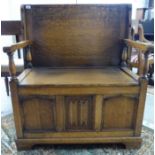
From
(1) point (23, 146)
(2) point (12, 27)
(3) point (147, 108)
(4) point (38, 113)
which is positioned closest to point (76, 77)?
(4) point (38, 113)

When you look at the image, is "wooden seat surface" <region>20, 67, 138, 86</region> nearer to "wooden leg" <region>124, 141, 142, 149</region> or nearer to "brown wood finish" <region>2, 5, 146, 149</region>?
"brown wood finish" <region>2, 5, 146, 149</region>

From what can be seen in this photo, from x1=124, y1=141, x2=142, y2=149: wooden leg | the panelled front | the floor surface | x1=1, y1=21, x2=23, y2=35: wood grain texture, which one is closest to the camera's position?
the panelled front

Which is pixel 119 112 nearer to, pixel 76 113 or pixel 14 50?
pixel 76 113

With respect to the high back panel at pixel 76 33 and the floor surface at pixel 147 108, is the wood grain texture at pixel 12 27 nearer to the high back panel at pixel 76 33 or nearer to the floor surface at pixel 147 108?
the high back panel at pixel 76 33

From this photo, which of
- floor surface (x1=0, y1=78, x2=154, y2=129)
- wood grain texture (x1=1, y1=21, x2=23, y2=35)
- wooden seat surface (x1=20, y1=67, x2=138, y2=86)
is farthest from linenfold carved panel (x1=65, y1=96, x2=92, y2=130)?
wood grain texture (x1=1, y1=21, x2=23, y2=35)

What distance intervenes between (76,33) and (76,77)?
396 millimetres

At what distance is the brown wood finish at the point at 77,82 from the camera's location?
1.23 metres

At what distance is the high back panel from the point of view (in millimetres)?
1532

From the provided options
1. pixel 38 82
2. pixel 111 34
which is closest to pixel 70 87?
pixel 38 82

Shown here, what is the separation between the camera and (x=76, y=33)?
156 cm

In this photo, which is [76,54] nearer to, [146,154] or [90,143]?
[90,143]

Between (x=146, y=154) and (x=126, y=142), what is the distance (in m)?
0.14

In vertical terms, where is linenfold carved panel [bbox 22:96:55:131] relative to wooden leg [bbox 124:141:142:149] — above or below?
above

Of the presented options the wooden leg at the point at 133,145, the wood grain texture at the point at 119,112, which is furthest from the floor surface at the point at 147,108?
the wood grain texture at the point at 119,112
